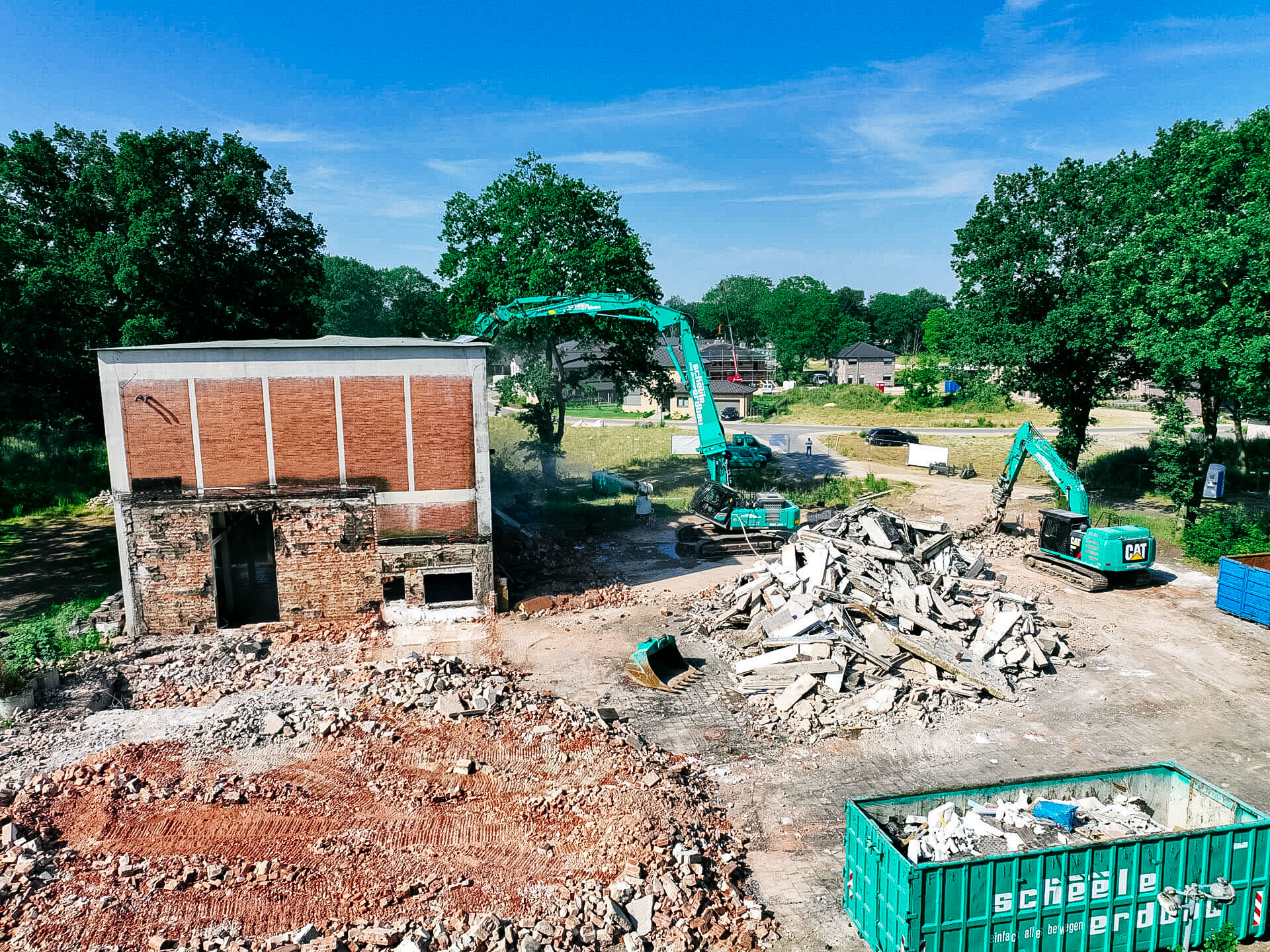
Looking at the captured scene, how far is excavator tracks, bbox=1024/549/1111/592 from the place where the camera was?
23469 mm

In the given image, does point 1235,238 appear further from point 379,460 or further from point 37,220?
point 37,220

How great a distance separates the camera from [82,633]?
18953 mm

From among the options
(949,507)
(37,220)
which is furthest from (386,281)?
(949,507)

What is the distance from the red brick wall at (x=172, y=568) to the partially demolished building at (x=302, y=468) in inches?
1.3

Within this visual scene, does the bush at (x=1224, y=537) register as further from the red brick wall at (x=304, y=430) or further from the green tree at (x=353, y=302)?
the green tree at (x=353, y=302)

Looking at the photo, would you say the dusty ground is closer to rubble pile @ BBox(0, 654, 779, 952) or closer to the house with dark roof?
rubble pile @ BBox(0, 654, 779, 952)

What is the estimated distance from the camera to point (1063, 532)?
24.5m

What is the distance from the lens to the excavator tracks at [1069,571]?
77.0 ft

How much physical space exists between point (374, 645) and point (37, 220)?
20.3 m

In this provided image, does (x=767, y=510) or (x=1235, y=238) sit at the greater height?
(x=1235, y=238)

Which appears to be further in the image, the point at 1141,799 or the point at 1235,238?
the point at 1235,238

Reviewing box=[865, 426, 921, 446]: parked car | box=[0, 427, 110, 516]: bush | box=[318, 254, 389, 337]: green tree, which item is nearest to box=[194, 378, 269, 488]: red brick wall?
box=[0, 427, 110, 516]: bush

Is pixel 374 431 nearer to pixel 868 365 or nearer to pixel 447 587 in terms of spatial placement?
pixel 447 587

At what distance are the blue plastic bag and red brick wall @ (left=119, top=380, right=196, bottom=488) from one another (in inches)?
746
